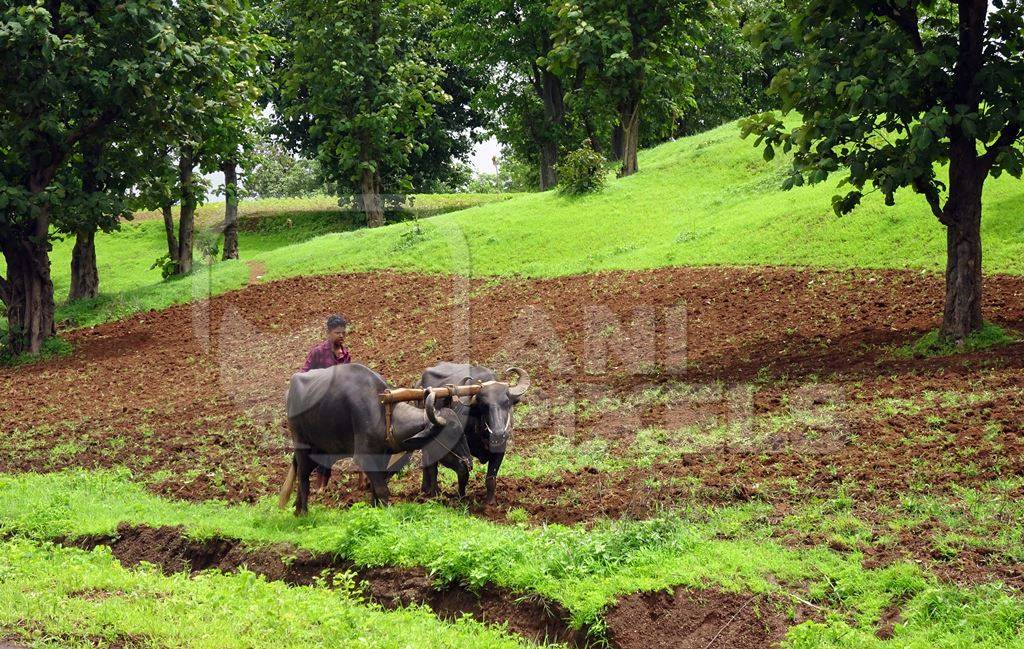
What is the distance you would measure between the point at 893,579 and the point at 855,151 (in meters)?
8.74

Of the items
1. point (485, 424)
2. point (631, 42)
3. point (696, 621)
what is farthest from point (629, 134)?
point (696, 621)

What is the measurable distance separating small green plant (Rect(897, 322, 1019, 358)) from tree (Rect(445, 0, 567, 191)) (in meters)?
27.9

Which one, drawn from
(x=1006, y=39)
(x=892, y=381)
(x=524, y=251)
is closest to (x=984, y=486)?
(x=892, y=381)

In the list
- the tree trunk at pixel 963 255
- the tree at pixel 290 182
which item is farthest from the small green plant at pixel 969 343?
the tree at pixel 290 182

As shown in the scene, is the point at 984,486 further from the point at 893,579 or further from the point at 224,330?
the point at 224,330

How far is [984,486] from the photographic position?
1023cm

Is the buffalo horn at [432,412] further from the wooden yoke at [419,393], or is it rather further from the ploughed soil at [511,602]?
the ploughed soil at [511,602]

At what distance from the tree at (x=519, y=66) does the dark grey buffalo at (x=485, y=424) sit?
3123 centimetres

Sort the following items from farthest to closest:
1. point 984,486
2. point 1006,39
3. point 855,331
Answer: point 855,331 < point 1006,39 < point 984,486

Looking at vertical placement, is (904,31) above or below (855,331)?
above

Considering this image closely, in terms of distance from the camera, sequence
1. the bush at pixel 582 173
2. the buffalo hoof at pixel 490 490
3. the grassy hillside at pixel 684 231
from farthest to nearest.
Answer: the bush at pixel 582 173 < the grassy hillside at pixel 684 231 < the buffalo hoof at pixel 490 490

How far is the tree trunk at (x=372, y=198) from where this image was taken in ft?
129

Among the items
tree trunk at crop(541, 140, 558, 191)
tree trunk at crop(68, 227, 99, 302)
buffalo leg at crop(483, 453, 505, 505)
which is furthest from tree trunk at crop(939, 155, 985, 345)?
tree trunk at crop(541, 140, 558, 191)

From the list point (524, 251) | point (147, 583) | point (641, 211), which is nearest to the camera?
point (147, 583)
